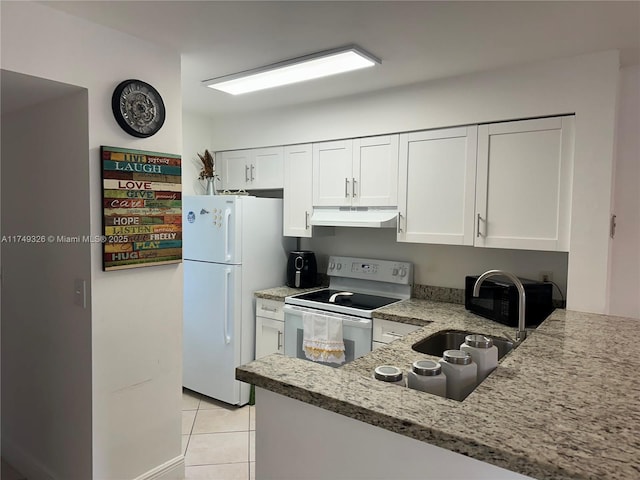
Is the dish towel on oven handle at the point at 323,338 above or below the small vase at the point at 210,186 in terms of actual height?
below

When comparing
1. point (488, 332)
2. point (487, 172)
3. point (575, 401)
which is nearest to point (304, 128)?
point (487, 172)

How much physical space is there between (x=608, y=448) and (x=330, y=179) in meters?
2.50

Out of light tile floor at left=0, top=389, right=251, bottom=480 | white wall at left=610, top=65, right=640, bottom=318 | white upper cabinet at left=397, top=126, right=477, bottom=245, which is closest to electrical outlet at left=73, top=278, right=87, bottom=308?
light tile floor at left=0, top=389, right=251, bottom=480

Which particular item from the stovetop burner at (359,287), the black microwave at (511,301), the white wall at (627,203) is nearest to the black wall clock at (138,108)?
the stovetop burner at (359,287)

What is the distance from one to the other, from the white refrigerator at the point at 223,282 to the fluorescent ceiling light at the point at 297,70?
82cm

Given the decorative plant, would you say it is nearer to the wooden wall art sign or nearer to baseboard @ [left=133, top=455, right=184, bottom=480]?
the wooden wall art sign

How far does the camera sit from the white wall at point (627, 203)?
249 centimetres

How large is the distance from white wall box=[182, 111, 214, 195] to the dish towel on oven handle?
163 cm

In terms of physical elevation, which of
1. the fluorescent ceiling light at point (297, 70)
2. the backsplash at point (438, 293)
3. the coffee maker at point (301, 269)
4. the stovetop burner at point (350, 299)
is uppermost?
the fluorescent ceiling light at point (297, 70)

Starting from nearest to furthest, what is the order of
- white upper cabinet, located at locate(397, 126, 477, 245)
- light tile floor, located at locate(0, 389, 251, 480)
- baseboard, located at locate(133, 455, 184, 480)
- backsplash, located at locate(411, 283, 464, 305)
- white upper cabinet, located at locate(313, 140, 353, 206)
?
baseboard, located at locate(133, 455, 184, 480), light tile floor, located at locate(0, 389, 251, 480), white upper cabinet, located at locate(397, 126, 477, 245), backsplash, located at locate(411, 283, 464, 305), white upper cabinet, located at locate(313, 140, 353, 206)

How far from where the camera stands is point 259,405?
1410 millimetres

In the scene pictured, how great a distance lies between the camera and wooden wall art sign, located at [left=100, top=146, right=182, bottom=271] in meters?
2.02

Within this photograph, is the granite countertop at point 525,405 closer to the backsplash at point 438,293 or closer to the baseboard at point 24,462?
the backsplash at point 438,293

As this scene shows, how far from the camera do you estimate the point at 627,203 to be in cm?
252
